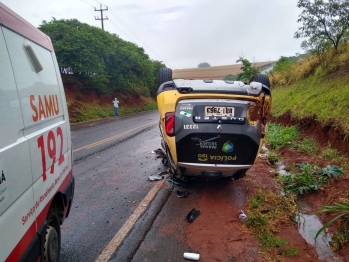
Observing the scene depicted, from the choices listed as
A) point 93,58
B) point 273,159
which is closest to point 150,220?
point 273,159

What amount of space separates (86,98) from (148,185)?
21.2m

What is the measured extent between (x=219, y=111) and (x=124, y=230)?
6.97 ft

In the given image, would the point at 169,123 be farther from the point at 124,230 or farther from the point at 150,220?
the point at 124,230

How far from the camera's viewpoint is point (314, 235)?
3.82 meters

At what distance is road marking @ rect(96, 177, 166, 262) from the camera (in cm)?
321

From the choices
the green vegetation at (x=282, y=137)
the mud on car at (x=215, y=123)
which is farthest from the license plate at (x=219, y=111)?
the green vegetation at (x=282, y=137)

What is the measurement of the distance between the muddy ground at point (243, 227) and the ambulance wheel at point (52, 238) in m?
1.51

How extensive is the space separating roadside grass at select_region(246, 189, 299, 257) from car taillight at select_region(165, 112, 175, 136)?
1.65m

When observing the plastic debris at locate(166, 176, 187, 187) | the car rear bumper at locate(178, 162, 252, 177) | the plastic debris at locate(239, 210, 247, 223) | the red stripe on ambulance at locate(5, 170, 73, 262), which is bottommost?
the plastic debris at locate(166, 176, 187, 187)

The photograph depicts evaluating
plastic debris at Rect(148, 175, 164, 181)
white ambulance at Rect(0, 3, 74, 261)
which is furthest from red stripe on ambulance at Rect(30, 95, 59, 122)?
plastic debris at Rect(148, 175, 164, 181)

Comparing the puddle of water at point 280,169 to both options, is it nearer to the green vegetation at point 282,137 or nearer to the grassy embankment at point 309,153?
the grassy embankment at point 309,153

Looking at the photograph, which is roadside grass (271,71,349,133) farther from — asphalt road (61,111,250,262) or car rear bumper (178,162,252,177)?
asphalt road (61,111,250,262)

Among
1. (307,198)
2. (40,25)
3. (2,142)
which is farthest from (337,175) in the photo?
(40,25)

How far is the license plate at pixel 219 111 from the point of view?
4.23 meters
